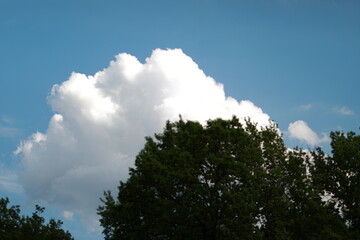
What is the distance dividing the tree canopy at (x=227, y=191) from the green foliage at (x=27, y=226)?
25.2 m

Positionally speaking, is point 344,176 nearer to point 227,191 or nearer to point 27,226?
point 227,191

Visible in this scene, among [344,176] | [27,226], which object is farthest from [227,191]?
[27,226]

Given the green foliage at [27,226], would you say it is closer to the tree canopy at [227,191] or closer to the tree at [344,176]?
the tree canopy at [227,191]

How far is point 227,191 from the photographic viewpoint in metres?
28.3

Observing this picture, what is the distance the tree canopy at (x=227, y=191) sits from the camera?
29484 millimetres

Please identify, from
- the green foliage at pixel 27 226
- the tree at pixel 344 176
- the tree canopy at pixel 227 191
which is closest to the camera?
the tree canopy at pixel 227 191

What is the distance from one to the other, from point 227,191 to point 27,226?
4313 centimetres

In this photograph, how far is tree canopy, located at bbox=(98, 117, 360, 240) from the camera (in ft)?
96.7

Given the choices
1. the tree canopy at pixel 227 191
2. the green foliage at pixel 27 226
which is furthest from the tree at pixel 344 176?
→ the green foliage at pixel 27 226

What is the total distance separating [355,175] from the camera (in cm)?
3844

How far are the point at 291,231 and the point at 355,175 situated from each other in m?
9.23

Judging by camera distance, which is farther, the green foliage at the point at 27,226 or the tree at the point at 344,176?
the green foliage at the point at 27,226

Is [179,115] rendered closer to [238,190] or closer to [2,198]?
[238,190]

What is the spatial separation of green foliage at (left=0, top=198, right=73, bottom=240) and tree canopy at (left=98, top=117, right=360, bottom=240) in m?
25.2
